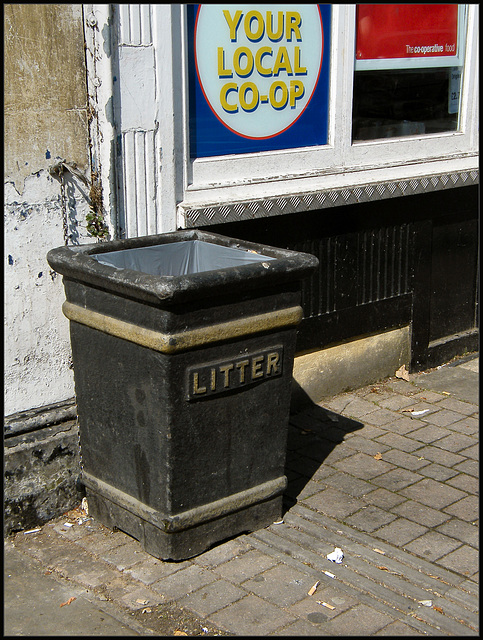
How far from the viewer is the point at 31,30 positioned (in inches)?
147

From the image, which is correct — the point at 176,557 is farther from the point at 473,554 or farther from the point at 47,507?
the point at 473,554

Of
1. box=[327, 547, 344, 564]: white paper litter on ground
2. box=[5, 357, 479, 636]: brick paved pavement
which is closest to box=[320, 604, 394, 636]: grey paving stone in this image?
box=[5, 357, 479, 636]: brick paved pavement

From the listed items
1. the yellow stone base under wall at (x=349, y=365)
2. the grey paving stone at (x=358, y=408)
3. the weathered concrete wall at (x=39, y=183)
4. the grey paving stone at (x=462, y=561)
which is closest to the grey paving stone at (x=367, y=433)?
the grey paving stone at (x=358, y=408)

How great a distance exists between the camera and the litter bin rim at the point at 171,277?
3.24 meters

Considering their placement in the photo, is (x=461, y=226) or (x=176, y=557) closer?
(x=176, y=557)

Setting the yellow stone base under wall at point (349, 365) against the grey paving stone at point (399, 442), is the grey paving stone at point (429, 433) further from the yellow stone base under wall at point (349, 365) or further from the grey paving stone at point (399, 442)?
the yellow stone base under wall at point (349, 365)

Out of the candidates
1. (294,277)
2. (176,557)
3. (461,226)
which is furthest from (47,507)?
(461,226)

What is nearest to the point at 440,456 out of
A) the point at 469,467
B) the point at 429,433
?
the point at 469,467

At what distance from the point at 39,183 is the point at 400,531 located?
2.42 m

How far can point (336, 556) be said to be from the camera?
3.73 m

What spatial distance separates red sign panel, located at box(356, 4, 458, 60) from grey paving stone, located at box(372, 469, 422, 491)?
8.83 feet

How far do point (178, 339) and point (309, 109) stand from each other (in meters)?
2.43

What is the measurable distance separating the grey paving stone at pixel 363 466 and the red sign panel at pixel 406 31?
2.60m

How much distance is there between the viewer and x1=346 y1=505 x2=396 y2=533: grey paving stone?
4.04 meters
